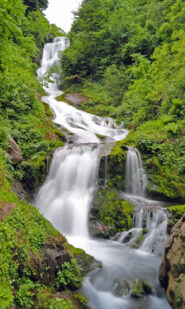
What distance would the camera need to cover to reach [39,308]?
3.14 metres

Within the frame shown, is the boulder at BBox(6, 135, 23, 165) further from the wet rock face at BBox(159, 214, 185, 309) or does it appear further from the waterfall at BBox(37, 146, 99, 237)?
the wet rock face at BBox(159, 214, 185, 309)

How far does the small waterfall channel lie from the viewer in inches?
173

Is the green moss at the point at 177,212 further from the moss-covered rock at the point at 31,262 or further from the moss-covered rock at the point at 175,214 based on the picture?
the moss-covered rock at the point at 31,262

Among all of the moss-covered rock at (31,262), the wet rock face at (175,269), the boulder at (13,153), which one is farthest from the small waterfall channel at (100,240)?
the boulder at (13,153)

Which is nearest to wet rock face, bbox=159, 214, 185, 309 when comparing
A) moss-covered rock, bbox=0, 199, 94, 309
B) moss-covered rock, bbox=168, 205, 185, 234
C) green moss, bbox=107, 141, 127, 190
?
moss-covered rock, bbox=0, 199, 94, 309

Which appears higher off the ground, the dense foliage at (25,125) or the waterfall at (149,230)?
the dense foliage at (25,125)

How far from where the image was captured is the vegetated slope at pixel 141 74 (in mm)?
10164

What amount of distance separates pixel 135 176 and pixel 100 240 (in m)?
3.44

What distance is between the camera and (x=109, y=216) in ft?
25.7

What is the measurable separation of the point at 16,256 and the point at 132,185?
6.72 metres

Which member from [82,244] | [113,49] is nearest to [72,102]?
[113,49]

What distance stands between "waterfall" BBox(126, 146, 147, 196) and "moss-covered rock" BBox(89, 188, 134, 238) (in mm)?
1068

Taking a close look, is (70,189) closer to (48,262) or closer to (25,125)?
(25,125)

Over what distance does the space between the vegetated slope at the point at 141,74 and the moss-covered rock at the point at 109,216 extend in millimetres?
1781
